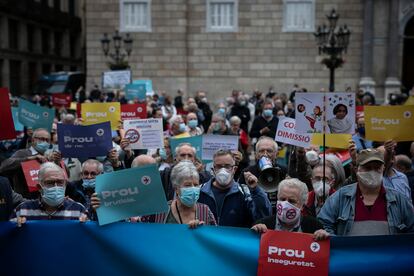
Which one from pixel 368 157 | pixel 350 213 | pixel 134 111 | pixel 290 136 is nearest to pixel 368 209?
pixel 350 213

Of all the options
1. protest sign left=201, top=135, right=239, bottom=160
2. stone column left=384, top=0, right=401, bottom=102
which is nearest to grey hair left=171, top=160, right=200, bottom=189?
protest sign left=201, top=135, right=239, bottom=160

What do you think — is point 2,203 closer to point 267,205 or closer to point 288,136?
point 267,205

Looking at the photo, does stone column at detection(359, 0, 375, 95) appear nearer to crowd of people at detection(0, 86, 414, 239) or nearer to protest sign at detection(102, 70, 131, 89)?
protest sign at detection(102, 70, 131, 89)

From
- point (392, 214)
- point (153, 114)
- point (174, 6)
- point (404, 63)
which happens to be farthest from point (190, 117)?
point (404, 63)

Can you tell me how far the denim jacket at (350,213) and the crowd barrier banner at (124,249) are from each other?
0.74 metres

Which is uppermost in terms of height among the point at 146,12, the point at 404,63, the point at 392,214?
the point at 146,12

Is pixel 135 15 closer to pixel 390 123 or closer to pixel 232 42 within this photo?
pixel 232 42

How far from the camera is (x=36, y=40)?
153 ft

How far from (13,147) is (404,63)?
2474 centimetres

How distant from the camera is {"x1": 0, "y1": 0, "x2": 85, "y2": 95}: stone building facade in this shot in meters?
41.9

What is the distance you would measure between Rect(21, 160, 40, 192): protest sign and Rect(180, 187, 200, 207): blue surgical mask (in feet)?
9.89

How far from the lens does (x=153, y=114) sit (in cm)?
1436

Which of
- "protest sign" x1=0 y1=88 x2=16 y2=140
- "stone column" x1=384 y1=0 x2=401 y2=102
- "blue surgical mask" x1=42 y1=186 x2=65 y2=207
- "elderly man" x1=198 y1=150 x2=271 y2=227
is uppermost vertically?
"stone column" x1=384 y1=0 x2=401 y2=102

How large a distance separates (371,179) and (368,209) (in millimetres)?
265
